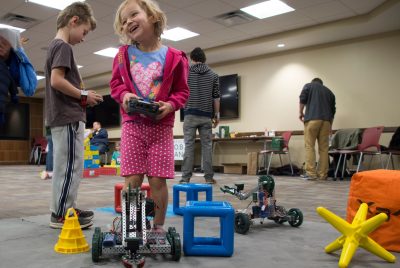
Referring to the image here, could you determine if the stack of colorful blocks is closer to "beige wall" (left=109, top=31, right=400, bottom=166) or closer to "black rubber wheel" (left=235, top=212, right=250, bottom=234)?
"beige wall" (left=109, top=31, right=400, bottom=166)

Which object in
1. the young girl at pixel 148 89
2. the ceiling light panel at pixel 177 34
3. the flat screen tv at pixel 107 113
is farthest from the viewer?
the flat screen tv at pixel 107 113

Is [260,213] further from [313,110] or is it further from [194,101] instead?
[313,110]

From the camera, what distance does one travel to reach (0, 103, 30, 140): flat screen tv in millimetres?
12891

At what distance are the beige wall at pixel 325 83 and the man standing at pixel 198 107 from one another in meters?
3.63

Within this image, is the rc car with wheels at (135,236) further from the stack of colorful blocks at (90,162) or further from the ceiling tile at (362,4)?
the ceiling tile at (362,4)

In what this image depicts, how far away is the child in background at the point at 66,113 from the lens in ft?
5.71

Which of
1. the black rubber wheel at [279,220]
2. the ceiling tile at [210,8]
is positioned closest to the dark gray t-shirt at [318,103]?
the ceiling tile at [210,8]

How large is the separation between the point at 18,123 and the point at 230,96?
349 inches

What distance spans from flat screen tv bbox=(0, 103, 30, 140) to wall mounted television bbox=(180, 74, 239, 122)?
337 inches

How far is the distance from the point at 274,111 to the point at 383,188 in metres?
6.19

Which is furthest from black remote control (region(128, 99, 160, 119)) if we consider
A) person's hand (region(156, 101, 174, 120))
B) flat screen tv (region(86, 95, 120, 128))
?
flat screen tv (region(86, 95, 120, 128))

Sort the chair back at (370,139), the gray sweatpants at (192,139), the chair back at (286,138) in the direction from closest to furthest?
1. the gray sweatpants at (192,139)
2. the chair back at (370,139)
3. the chair back at (286,138)

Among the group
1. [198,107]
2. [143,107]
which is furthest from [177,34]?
[143,107]

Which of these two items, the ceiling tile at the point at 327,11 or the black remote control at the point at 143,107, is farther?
the ceiling tile at the point at 327,11
